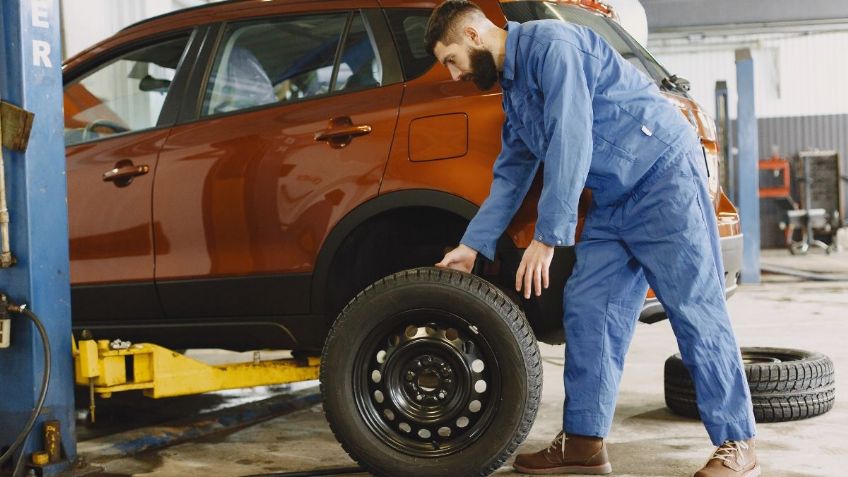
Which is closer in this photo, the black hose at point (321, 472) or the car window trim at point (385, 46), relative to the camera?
the black hose at point (321, 472)

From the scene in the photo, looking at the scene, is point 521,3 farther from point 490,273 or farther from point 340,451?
point 340,451

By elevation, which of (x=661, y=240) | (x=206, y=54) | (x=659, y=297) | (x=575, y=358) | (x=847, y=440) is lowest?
(x=847, y=440)

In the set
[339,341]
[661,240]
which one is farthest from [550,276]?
[339,341]

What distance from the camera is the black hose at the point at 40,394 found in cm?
244

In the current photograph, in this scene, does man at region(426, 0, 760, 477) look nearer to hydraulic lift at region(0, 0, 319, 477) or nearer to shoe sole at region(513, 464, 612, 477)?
shoe sole at region(513, 464, 612, 477)

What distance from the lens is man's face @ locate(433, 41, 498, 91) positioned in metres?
2.38

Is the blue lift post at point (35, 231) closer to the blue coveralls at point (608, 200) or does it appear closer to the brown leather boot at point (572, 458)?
the blue coveralls at point (608, 200)

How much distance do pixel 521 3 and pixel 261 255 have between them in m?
1.17

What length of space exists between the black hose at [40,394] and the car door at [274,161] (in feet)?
2.03

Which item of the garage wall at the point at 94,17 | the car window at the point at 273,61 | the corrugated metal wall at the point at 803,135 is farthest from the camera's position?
the corrugated metal wall at the point at 803,135

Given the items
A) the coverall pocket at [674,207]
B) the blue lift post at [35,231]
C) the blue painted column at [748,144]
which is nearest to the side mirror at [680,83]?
the coverall pocket at [674,207]

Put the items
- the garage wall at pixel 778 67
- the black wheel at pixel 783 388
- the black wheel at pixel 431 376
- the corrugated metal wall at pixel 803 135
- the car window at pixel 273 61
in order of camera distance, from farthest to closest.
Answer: the garage wall at pixel 778 67 → the corrugated metal wall at pixel 803 135 → the black wheel at pixel 783 388 → the car window at pixel 273 61 → the black wheel at pixel 431 376

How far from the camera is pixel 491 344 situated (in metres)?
2.43

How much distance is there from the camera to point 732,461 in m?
2.37
